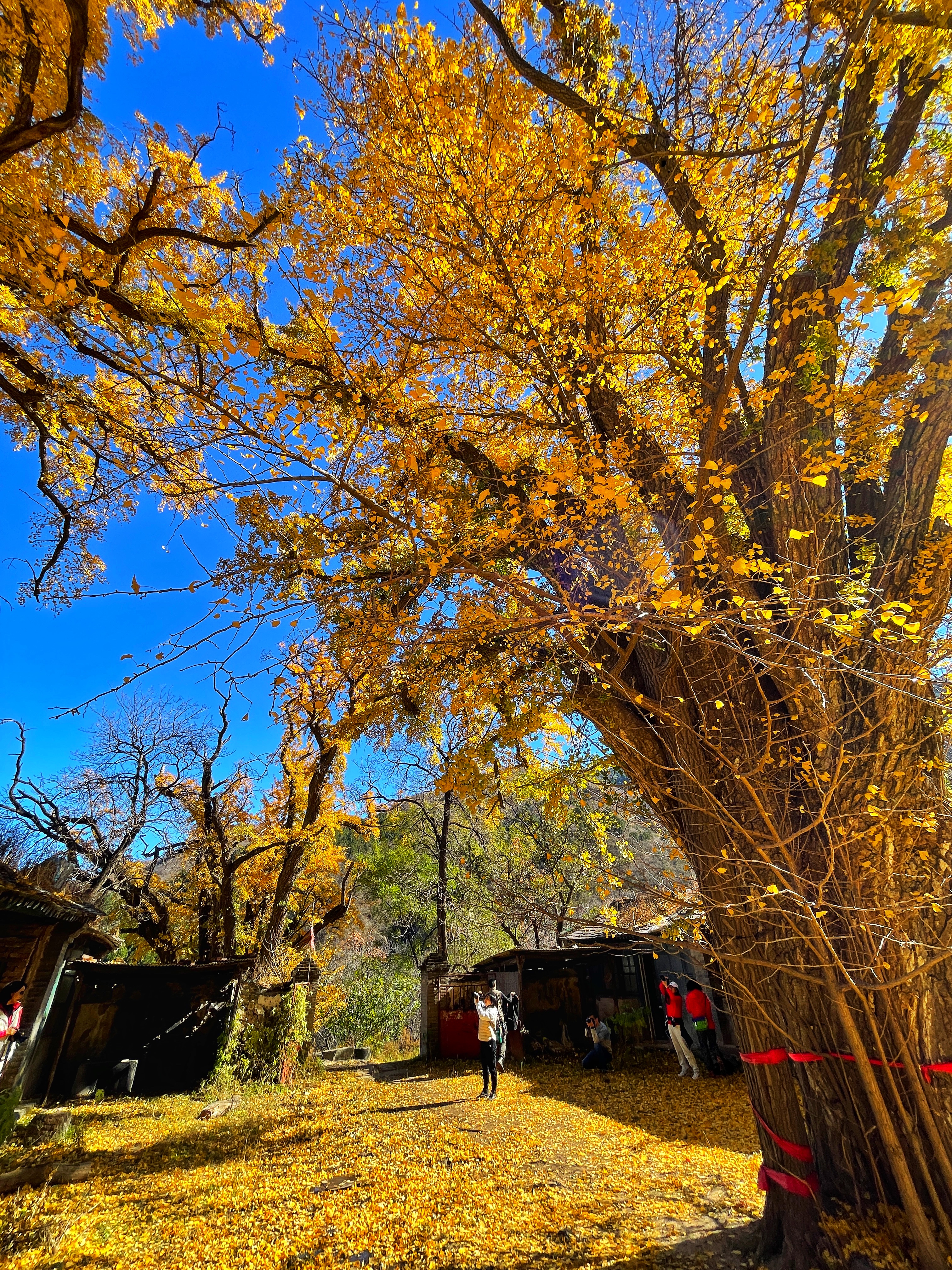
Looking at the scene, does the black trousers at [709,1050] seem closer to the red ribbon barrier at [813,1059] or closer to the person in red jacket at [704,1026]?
the person in red jacket at [704,1026]

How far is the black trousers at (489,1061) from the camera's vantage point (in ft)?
27.0

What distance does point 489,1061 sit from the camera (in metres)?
8.20

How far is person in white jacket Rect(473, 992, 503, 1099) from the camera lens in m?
8.20

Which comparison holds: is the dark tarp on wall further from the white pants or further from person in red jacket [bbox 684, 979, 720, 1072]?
person in red jacket [bbox 684, 979, 720, 1072]

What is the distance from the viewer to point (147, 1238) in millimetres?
4160

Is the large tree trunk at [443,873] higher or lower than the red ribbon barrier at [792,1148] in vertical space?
higher

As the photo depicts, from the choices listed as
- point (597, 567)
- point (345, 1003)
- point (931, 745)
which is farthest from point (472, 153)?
point (345, 1003)

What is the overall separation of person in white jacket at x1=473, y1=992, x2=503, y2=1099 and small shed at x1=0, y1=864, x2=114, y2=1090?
6511 millimetres

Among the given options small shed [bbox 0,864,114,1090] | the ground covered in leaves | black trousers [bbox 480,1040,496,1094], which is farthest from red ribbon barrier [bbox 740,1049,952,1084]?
small shed [bbox 0,864,114,1090]

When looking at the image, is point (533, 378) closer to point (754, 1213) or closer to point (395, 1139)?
point (754, 1213)

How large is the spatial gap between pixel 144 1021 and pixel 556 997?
854cm

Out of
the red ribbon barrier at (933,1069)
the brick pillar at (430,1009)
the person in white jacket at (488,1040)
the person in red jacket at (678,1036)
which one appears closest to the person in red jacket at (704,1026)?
the person in red jacket at (678,1036)

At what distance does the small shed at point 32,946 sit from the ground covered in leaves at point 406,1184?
1396mm

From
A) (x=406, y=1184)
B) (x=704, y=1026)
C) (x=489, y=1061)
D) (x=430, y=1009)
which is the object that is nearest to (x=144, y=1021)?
(x=430, y=1009)
